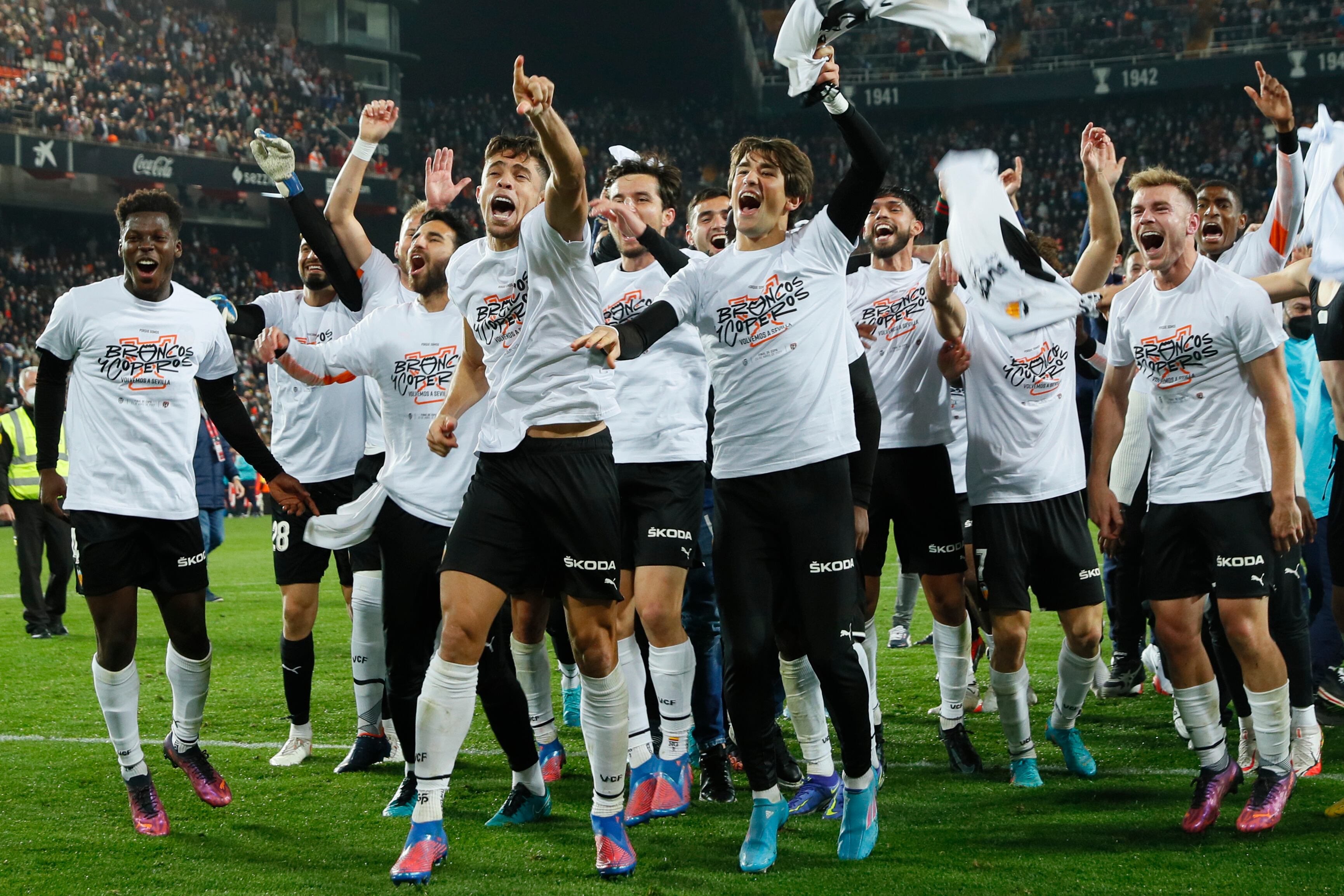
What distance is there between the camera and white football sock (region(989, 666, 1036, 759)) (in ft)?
17.3

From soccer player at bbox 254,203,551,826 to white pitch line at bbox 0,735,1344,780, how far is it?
3.72 ft

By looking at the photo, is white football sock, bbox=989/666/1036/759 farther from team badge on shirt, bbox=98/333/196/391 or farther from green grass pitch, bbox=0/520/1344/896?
team badge on shirt, bbox=98/333/196/391

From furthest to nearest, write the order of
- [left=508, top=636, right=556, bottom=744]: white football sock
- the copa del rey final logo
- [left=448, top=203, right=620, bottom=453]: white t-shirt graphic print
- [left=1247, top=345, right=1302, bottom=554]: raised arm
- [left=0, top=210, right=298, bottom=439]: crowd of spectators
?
the copa del rey final logo
[left=0, top=210, right=298, bottom=439]: crowd of spectators
[left=508, top=636, right=556, bottom=744]: white football sock
[left=1247, top=345, right=1302, bottom=554]: raised arm
[left=448, top=203, right=620, bottom=453]: white t-shirt graphic print

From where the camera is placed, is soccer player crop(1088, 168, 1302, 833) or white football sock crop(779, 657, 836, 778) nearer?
soccer player crop(1088, 168, 1302, 833)

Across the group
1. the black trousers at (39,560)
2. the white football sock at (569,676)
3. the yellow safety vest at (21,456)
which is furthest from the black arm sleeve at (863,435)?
the yellow safety vest at (21,456)

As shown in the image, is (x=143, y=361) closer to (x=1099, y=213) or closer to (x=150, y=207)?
(x=150, y=207)

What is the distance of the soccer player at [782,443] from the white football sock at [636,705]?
653 millimetres

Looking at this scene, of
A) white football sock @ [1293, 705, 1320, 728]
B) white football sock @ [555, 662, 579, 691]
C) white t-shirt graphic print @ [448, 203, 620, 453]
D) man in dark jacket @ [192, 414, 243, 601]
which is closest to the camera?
white t-shirt graphic print @ [448, 203, 620, 453]

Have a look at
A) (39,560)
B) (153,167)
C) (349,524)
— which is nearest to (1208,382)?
(349,524)

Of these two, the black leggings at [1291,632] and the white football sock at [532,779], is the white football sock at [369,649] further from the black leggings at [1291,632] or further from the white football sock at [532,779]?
the black leggings at [1291,632]

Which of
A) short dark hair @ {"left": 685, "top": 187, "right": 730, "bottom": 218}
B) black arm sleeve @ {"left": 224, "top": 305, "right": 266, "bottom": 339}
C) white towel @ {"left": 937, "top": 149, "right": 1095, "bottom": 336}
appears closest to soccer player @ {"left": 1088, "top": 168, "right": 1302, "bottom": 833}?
white towel @ {"left": 937, "top": 149, "right": 1095, "bottom": 336}

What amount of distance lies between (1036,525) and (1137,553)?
184cm

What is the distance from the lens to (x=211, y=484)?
12.0m

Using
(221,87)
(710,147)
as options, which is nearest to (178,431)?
(221,87)
